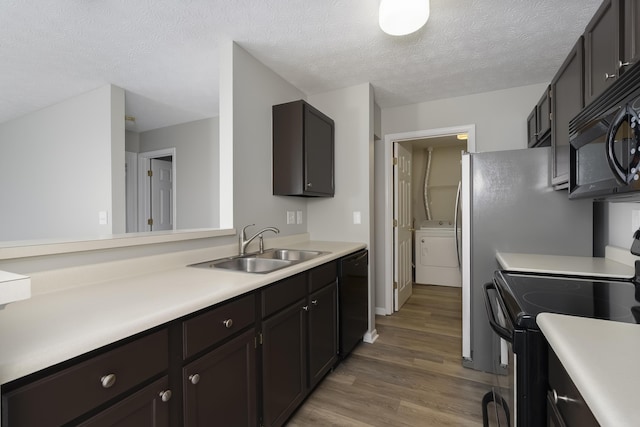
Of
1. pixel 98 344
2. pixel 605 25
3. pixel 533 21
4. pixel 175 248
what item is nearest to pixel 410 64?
pixel 533 21

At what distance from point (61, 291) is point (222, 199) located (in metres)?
1.06

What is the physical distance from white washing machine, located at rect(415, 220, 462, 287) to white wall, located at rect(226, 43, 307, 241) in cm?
269

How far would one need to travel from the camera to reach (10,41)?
1.96 metres

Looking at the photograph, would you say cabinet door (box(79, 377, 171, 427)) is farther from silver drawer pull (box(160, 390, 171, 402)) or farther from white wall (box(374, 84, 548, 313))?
white wall (box(374, 84, 548, 313))

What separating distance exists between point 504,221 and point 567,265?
1.67ft

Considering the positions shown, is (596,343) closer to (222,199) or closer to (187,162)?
(222,199)

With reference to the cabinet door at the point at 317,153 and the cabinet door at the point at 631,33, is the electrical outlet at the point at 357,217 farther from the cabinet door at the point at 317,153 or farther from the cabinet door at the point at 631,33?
the cabinet door at the point at 631,33

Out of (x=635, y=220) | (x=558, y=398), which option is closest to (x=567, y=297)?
(x=558, y=398)

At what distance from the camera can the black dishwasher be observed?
Answer: 217 cm

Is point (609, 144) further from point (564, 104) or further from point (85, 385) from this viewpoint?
point (85, 385)

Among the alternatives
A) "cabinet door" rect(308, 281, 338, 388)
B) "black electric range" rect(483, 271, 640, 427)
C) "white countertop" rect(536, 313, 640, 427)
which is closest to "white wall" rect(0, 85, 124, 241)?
"cabinet door" rect(308, 281, 338, 388)

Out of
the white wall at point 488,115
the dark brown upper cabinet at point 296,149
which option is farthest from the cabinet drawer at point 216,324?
the white wall at point 488,115

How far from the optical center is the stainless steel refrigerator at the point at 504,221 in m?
1.95

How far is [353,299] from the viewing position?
2.34m
